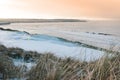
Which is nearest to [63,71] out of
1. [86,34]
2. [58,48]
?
[58,48]

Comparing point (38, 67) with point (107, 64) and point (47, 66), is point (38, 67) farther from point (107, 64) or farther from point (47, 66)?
point (107, 64)

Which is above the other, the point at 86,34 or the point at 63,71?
the point at 63,71

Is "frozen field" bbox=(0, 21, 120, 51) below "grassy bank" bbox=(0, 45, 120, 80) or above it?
below

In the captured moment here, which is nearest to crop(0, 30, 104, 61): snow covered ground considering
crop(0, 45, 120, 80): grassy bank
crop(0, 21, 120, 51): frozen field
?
crop(0, 21, 120, 51): frozen field

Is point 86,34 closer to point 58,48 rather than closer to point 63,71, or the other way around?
point 58,48

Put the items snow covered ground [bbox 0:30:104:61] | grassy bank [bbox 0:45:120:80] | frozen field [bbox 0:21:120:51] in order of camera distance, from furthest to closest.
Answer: frozen field [bbox 0:21:120:51], snow covered ground [bbox 0:30:104:61], grassy bank [bbox 0:45:120:80]

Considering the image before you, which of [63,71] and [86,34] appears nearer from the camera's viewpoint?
[63,71]

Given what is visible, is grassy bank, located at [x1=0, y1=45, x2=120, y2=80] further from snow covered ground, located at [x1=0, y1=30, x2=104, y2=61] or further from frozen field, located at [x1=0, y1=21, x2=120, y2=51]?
snow covered ground, located at [x1=0, y1=30, x2=104, y2=61]

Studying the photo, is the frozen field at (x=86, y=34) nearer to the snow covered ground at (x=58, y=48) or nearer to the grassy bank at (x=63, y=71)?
the snow covered ground at (x=58, y=48)

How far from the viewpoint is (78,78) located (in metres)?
5.60

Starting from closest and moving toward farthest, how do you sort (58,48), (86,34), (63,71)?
(63,71), (58,48), (86,34)

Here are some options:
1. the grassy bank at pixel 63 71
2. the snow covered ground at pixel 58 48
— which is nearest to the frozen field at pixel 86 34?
the snow covered ground at pixel 58 48

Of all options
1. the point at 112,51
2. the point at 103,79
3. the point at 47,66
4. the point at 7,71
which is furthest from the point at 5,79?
the point at 112,51

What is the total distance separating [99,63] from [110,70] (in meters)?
0.31
